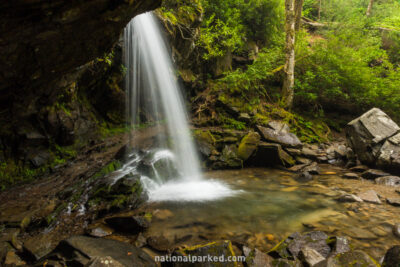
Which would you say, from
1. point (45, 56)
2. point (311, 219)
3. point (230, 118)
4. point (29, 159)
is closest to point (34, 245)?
point (45, 56)

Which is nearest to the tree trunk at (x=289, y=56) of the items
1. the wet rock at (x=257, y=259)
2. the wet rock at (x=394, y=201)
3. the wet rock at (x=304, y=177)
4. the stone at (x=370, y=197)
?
the wet rock at (x=304, y=177)

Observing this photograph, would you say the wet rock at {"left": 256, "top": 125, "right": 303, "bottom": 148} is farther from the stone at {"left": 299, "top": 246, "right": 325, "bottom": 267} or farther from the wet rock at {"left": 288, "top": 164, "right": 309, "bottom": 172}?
the stone at {"left": 299, "top": 246, "right": 325, "bottom": 267}

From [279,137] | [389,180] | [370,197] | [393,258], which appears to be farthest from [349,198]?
[279,137]

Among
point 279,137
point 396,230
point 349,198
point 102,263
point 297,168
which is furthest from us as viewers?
point 279,137

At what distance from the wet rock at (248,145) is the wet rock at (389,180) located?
380 cm

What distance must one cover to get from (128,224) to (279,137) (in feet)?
22.2

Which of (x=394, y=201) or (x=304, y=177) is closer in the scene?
(x=394, y=201)

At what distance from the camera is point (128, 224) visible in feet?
12.0

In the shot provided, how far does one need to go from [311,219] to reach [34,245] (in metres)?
4.83

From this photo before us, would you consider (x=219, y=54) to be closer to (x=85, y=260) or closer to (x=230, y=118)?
(x=230, y=118)

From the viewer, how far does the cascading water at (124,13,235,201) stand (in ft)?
19.7

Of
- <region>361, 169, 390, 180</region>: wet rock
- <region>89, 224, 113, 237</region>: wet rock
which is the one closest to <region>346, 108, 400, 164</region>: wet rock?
<region>361, 169, 390, 180</region>: wet rock

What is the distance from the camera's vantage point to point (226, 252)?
2637 millimetres

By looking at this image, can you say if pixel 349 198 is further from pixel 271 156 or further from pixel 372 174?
pixel 271 156
